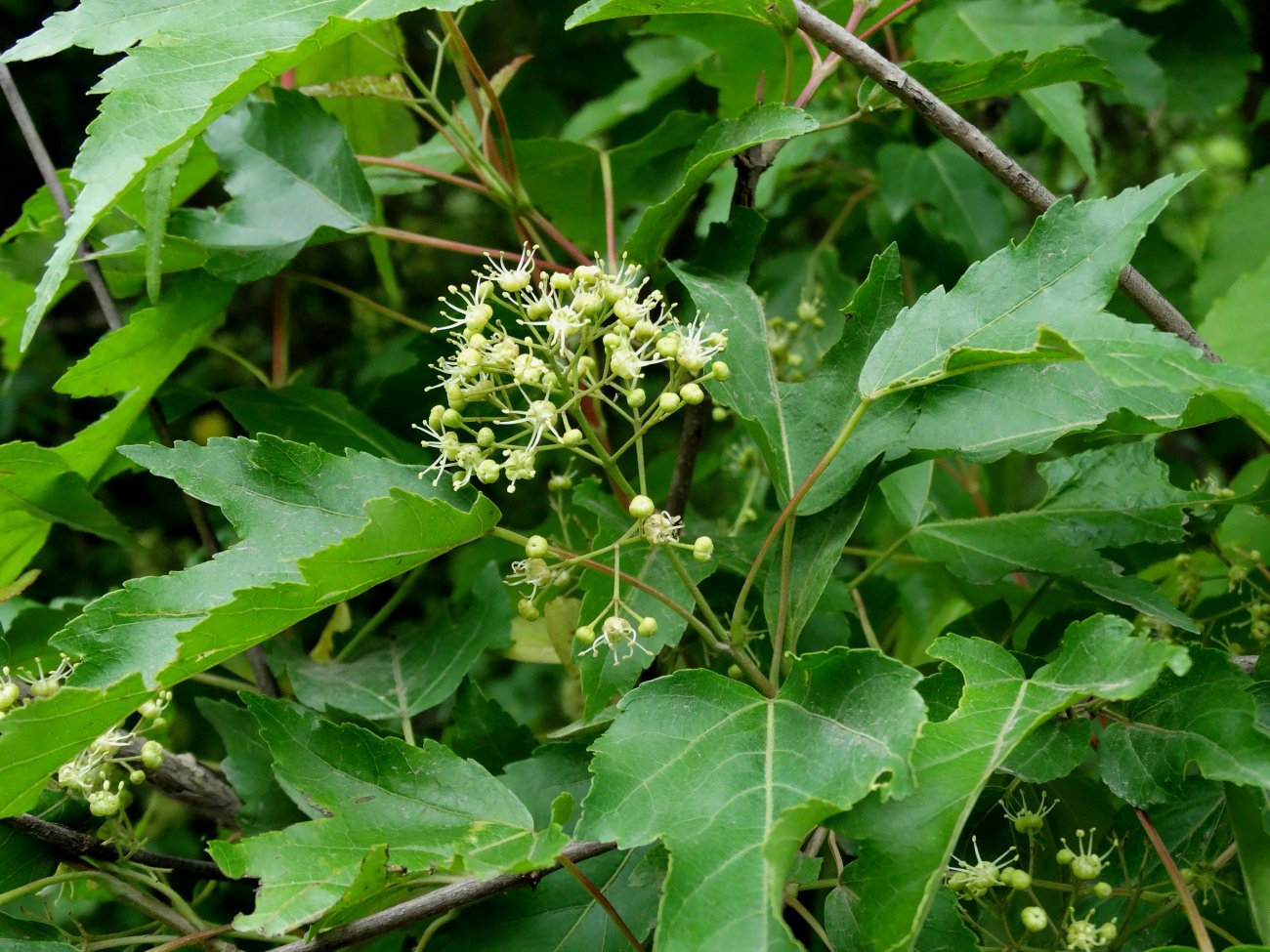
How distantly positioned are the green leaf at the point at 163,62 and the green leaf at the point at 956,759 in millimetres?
695

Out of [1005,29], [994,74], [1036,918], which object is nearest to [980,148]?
[994,74]

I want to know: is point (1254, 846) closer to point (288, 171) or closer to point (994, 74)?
point (994, 74)

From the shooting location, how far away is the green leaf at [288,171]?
1284mm

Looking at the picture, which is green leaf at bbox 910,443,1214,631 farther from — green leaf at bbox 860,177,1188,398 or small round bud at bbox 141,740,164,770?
small round bud at bbox 141,740,164,770

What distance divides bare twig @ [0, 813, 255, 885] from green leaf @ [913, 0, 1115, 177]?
1.39 m

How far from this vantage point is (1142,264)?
1.95 m

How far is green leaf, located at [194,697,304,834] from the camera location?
1.19 m

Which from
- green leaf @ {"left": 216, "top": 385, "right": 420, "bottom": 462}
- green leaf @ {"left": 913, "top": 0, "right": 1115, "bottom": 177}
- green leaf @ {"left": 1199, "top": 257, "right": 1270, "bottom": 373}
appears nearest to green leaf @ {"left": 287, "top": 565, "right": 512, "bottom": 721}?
green leaf @ {"left": 216, "top": 385, "right": 420, "bottom": 462}

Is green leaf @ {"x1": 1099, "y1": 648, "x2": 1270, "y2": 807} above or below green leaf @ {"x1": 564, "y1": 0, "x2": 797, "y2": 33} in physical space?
below

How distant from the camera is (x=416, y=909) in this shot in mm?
923

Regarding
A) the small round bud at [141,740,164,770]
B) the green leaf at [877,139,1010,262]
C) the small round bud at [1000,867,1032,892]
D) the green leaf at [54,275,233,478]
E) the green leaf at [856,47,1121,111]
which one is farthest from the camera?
the green leaf at [877,139,1010,262]

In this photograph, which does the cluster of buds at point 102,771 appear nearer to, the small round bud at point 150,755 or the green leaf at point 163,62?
the small round bud at point 150,755

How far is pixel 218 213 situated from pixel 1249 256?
4.77 ft

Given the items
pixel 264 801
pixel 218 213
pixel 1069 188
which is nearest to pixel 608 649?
pixel 264 801
